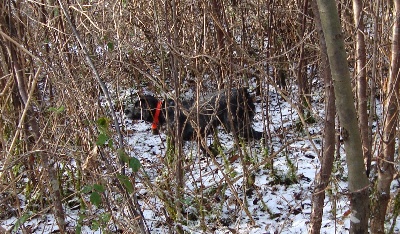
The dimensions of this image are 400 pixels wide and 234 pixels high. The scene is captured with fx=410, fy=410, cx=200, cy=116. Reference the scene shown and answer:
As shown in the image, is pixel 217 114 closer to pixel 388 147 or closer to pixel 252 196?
pixel 252 196

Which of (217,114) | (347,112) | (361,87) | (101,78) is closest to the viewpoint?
(347,112)

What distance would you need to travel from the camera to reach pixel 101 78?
282 cm

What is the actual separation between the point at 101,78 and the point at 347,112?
1762mm

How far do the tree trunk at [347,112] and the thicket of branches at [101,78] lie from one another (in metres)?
0.47

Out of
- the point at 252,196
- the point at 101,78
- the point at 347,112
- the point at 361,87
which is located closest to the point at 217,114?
the point at 252,196

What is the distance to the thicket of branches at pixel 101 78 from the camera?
7.70ft

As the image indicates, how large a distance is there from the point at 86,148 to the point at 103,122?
109 cm

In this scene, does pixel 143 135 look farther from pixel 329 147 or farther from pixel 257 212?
pixel 329 147

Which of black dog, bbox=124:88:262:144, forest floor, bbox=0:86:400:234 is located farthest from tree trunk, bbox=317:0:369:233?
black dog, bbox=124:88:262:144

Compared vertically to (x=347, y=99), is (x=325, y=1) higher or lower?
higher

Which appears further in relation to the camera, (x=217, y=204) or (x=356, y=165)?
(x=217, y=204)

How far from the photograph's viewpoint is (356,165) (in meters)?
1.71

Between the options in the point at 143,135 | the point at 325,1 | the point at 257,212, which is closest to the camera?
the point at 325,1

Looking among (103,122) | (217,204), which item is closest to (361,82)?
(103,122)
